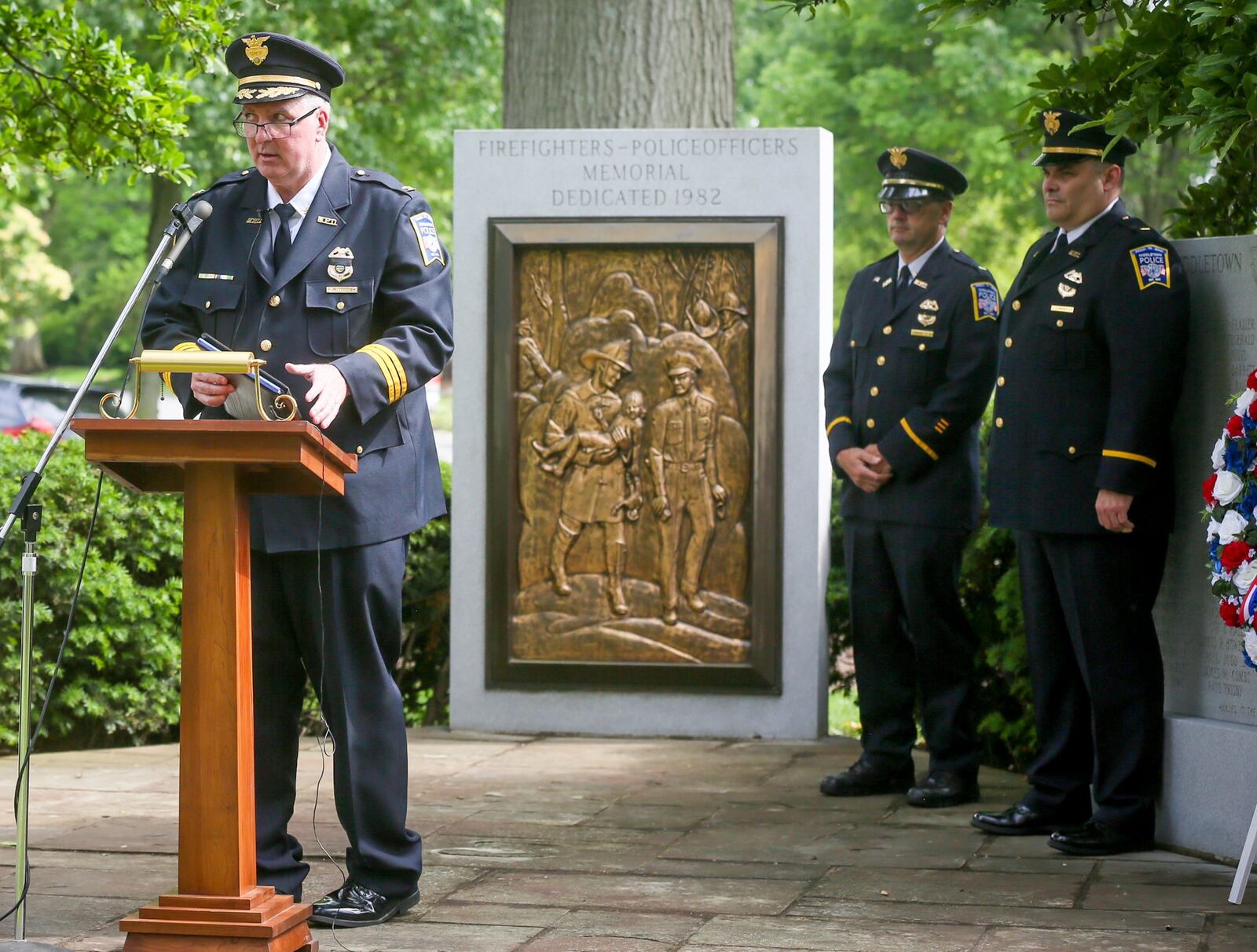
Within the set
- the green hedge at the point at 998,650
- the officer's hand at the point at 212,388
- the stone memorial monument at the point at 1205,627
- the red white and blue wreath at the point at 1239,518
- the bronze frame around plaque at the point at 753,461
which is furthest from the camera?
the bronze frame around plaque at the point at 753,461

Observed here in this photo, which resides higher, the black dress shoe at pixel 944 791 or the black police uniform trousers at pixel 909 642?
the black police uniform trousers at pixel 909 642

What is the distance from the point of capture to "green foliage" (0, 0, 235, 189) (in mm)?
7098

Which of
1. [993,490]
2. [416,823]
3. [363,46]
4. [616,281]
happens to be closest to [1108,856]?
[993,490]

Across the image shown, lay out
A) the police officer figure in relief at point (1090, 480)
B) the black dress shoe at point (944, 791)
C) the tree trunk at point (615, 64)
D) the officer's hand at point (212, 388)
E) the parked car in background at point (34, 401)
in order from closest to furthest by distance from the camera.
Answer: the officer's hand at point (212, 388) → the police officer figure in relief at point (1090, 480) → the black dress shoe at point (944, 791) → the tree trunk at point (615, 64) → the parked car in background at point (34, 401)

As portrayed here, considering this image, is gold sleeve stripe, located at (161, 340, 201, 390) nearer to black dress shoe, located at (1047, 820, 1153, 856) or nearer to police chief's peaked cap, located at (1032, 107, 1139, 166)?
police chief's peaked cap, located at (1032, 107, 1139, 166)

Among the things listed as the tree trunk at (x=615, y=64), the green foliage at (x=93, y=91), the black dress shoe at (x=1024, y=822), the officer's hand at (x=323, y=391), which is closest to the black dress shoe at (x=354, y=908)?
the officer's hand at (x=323, y=391)

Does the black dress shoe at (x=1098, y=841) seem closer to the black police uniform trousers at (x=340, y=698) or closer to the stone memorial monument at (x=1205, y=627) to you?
the stone memorial monument at (x=1205, y=627)

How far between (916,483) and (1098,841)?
163 cm

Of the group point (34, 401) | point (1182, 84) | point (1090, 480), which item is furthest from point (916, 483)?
point (34, 401)

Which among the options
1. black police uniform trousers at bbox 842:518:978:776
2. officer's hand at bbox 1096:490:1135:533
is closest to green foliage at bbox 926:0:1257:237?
officer's hand at bbox 1096:490:1135:533

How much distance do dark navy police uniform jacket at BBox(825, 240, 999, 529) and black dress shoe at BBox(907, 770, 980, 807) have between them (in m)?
0.96

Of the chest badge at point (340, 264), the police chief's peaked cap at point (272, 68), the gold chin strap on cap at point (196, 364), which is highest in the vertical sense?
the police chief's peaked cap at point (272, 68)

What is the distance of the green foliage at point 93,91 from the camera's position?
710 centimetres

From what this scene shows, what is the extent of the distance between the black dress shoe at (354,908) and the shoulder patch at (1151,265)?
308cm
